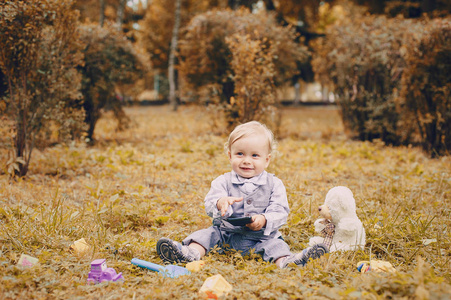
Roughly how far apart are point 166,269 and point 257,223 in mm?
742

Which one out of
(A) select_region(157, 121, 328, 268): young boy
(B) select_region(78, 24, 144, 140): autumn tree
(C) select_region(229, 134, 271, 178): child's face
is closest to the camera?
(A) select_region(157, 121, 328, 268): young boy

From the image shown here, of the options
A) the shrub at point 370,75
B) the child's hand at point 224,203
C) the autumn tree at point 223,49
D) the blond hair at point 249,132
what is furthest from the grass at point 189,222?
the autumn tree at point 223,49

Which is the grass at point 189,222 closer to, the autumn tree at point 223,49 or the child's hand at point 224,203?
the child's hand at point 224,203

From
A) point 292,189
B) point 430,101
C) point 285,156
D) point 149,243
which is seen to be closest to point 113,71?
point 285,156

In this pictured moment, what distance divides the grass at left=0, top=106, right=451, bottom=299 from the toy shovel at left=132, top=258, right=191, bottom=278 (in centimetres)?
5

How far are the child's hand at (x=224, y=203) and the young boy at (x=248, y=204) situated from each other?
0.04ft

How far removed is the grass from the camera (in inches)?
85.0

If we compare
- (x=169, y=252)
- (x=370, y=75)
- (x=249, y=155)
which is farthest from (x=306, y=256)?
(x=370, y=75)

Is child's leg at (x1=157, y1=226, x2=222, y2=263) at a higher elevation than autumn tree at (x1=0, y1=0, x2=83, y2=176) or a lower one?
lower

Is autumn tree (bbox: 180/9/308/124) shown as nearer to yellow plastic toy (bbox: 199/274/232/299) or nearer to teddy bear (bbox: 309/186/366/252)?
teddy bear (bbox: 309/186/366/252)

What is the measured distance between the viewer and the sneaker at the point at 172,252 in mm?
2613

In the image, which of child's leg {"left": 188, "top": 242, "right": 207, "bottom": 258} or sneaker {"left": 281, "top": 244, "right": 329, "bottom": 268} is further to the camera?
child's leg {"left": 188, "top": 242, "right": 207, "bottom": 258}

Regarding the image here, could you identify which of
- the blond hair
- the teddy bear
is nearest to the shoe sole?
the blond hair

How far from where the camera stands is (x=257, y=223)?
8.81ft
